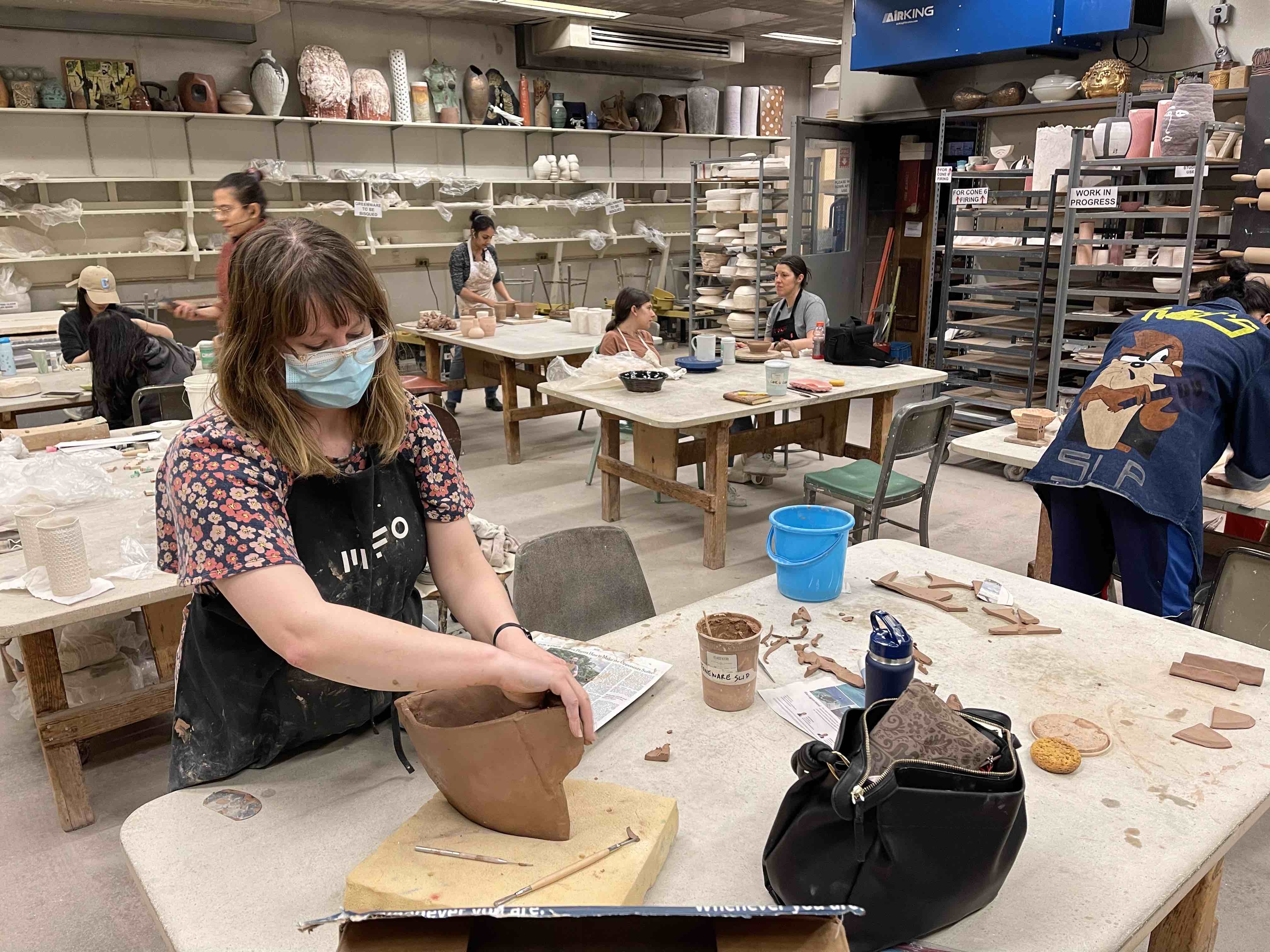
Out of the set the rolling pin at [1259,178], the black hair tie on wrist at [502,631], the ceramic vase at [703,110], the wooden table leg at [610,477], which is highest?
the ceramic vase at [703,110]

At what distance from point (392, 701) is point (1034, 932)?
41.4 inches

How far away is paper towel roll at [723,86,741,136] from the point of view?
1147 cm

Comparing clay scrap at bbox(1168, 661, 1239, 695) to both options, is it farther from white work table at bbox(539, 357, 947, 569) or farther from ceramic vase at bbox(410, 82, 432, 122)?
ceramic vase at bbox(410, 82, 432, 122)

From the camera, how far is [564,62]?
10305 mm

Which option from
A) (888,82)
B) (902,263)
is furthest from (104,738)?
(902,263)

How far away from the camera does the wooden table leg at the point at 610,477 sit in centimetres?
487

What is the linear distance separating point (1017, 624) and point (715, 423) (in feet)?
7.61

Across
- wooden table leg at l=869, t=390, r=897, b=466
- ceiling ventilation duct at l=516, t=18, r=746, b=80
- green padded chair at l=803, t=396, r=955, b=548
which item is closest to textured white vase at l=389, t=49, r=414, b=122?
ceiling ventilation duct at l=516, t=18, r=746, b=80

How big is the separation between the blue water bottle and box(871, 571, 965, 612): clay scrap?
0.51 meters

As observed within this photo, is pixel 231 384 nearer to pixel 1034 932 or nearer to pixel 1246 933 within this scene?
pixel 1034 932

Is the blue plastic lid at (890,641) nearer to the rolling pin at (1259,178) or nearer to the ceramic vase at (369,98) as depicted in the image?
the rolling pin at (1259,178)

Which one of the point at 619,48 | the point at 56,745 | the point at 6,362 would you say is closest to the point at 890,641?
the point at 56,745

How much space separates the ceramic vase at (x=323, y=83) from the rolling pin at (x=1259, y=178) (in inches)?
292

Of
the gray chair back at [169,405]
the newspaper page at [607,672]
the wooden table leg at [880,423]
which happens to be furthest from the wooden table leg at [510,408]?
the newspaper page at [607,672]
